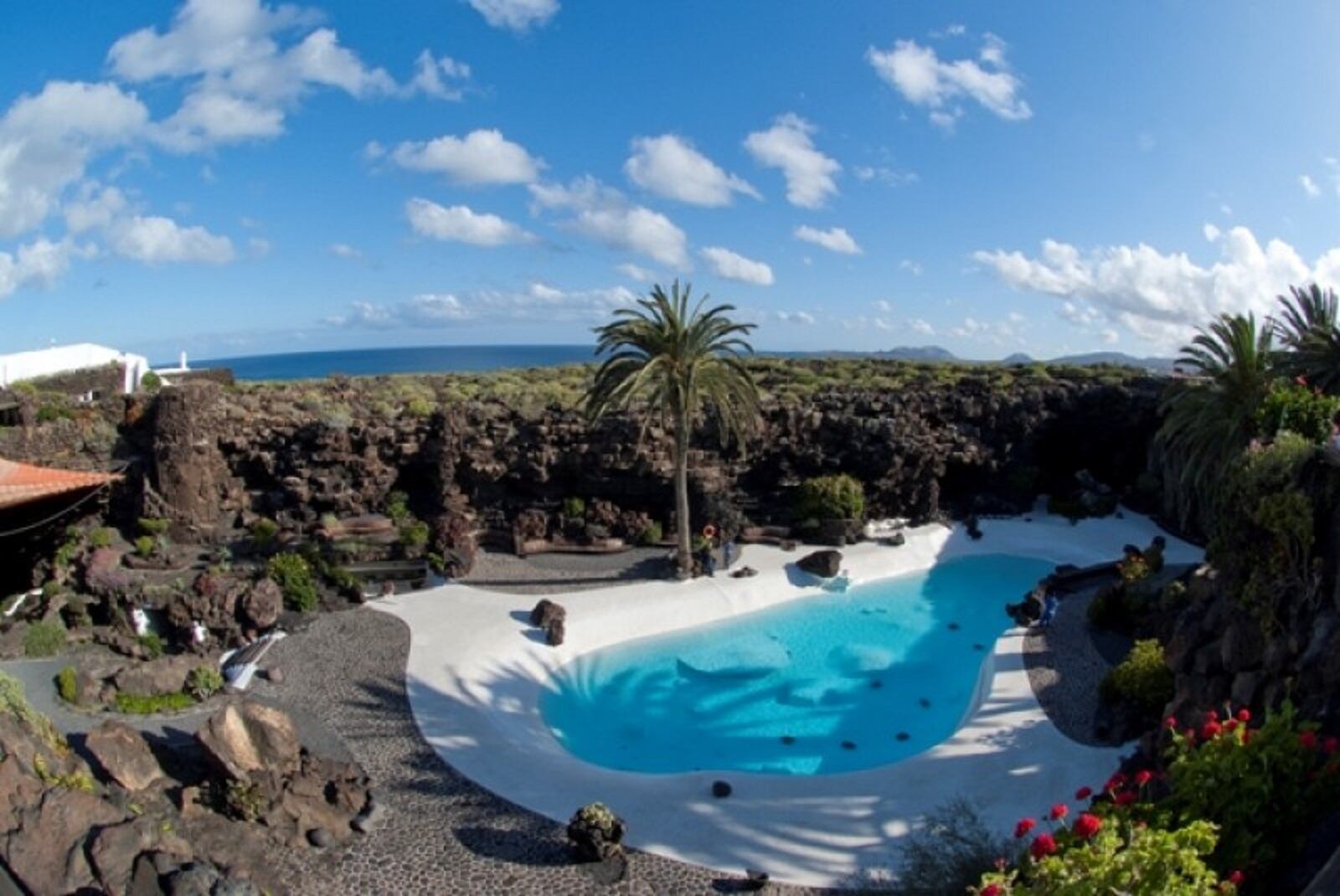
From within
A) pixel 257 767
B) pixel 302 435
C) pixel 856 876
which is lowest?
pixel 856 876


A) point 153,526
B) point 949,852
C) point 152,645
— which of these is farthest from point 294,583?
point 949,852

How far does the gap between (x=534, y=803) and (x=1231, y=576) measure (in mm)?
12597

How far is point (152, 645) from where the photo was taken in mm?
19156

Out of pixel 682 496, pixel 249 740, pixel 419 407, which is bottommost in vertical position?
pixel 249 740

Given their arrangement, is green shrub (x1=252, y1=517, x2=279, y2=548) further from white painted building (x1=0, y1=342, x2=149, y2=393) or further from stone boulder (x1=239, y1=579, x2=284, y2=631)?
white painted building (x1=0, y1=342, x2=149, y2=393)

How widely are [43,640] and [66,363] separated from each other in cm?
3097

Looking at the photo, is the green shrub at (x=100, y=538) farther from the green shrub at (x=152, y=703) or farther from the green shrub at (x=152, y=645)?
the green shrub at (x=152, y=703)

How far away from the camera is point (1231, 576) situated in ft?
44.0

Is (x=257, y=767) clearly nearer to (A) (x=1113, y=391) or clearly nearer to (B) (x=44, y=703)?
(B) (x=44, y=703)

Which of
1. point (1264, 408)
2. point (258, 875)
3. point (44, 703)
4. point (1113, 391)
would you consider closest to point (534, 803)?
point (258, 875)

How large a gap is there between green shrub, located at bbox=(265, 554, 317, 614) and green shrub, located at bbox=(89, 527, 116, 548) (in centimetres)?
657

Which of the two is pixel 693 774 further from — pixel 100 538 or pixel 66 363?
pixel 66 363

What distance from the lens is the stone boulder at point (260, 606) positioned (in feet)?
66.6

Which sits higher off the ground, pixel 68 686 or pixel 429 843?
pixel 68 686
